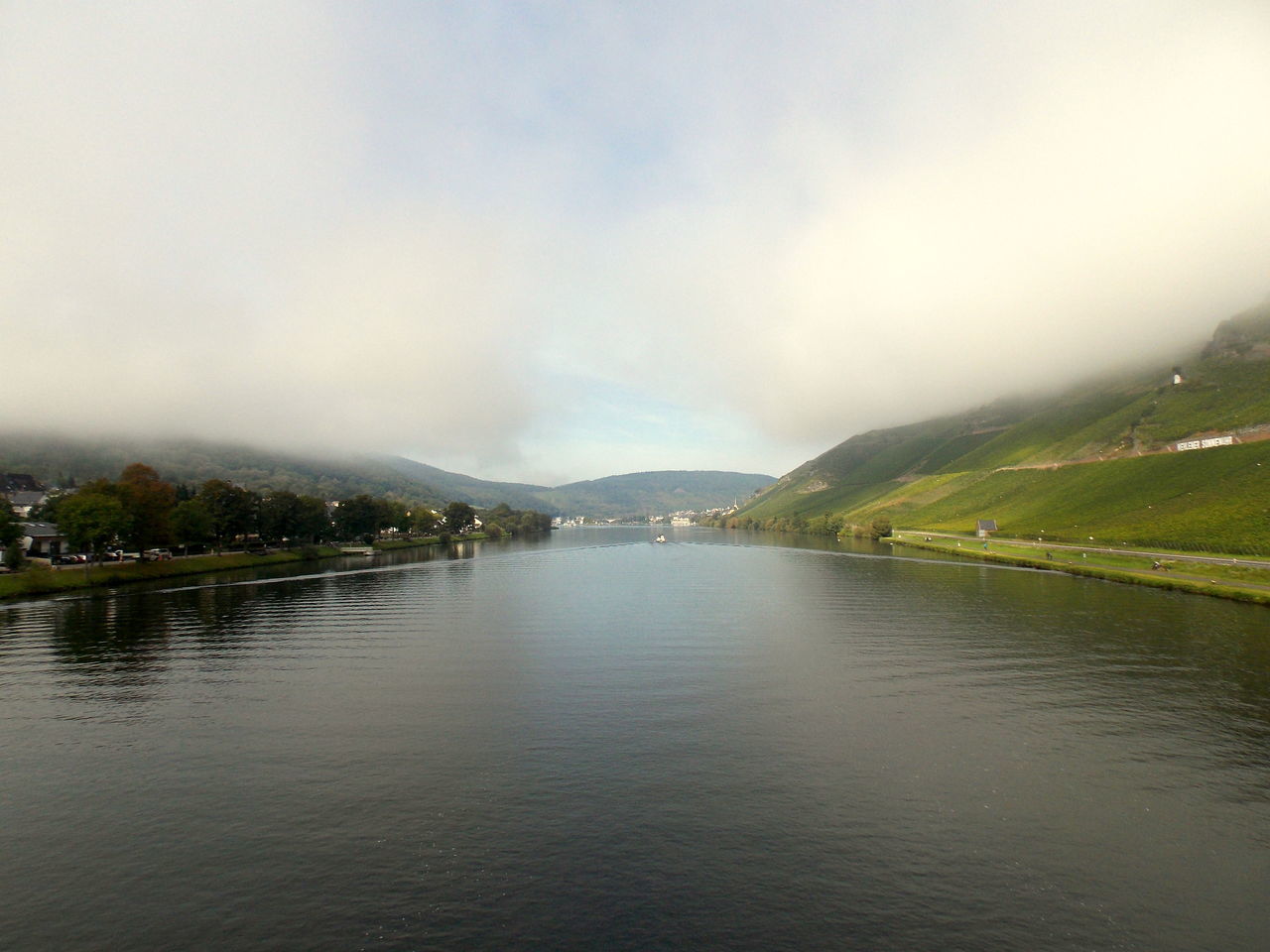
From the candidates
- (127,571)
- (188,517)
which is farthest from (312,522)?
(127,571)

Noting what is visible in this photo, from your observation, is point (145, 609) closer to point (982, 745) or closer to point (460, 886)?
point (460, 886)

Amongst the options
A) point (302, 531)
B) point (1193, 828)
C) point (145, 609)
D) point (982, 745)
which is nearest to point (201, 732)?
point (982, 745)

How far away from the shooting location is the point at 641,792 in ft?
76.8

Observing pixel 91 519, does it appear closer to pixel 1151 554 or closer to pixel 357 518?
pixel 357 518

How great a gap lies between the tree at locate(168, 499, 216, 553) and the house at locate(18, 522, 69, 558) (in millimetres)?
16210

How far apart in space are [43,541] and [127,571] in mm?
33210

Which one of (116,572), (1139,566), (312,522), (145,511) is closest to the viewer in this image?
(1139,566)

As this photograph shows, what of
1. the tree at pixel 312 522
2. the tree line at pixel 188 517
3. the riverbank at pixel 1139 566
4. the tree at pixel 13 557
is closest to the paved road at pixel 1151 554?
the riverbank at pixel 1139 566

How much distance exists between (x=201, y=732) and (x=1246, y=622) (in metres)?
80.5

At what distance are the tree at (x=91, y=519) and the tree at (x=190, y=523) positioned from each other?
2010 cm

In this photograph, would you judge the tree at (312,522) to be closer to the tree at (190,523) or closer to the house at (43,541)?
the tree at (190,523)

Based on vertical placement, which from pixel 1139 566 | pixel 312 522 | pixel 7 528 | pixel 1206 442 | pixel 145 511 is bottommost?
pixel 1139 566

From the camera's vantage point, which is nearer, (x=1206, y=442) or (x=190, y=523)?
(x=190, y=523)

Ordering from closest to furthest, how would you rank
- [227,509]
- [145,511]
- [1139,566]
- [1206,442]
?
[1139,566] < [145,511] < [227,509] < [1206,442]
